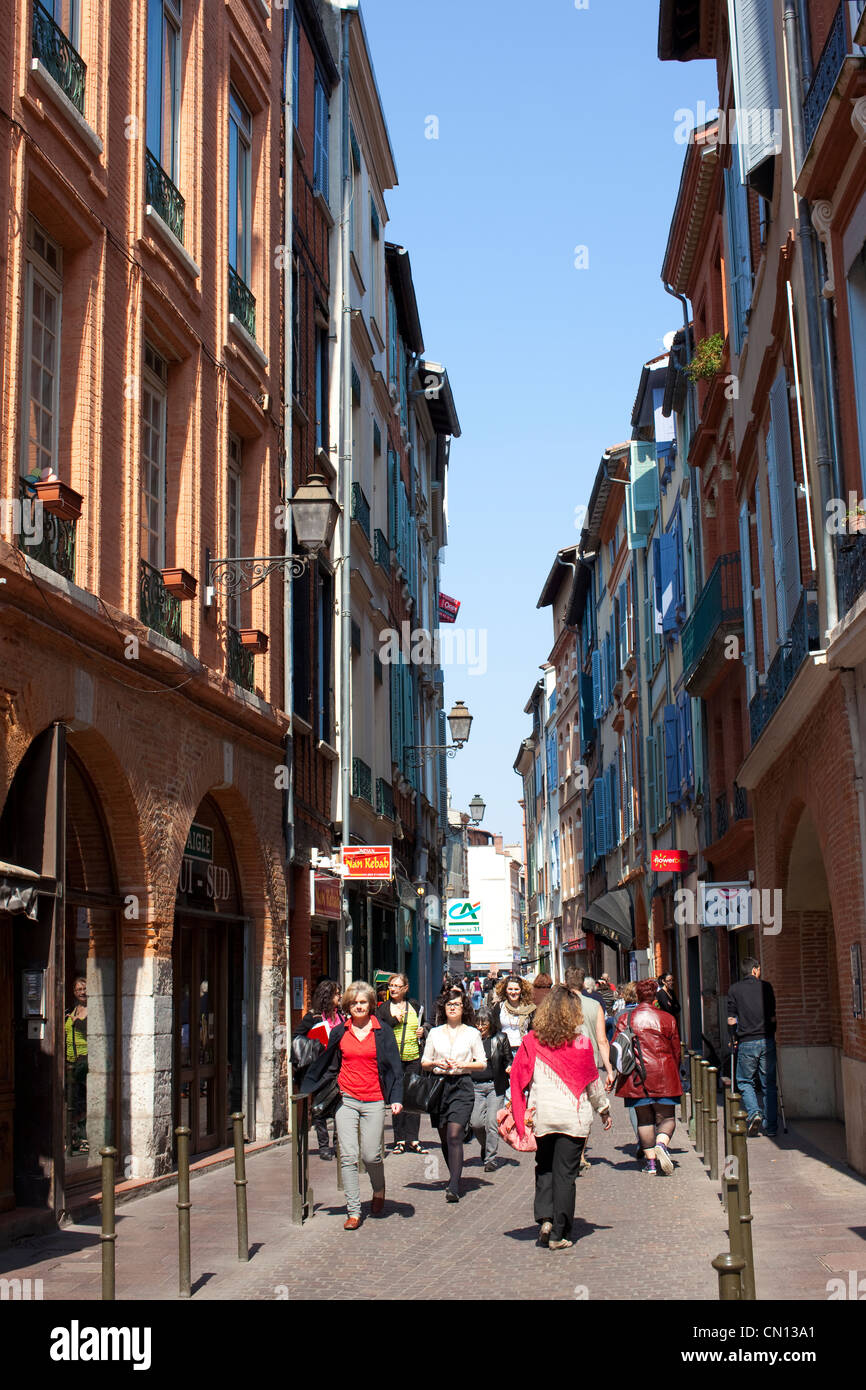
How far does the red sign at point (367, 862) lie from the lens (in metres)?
20.0

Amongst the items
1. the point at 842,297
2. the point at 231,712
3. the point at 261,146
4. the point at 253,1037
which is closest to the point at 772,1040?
the point at 253,1037

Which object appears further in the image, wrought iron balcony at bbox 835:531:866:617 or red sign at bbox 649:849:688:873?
red sign at bbox 649:849:688:873

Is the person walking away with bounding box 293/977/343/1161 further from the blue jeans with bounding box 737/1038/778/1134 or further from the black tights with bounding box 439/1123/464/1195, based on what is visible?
the blue jeans with bounding box 737/1038/778/1134

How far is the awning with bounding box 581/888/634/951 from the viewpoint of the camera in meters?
36.6

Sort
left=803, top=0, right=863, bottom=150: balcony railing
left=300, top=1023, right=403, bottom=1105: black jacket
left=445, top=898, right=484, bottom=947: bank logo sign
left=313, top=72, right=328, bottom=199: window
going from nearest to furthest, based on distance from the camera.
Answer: left=300, top=1023, right=403, bottom=1105: black jacket < left=803, top=0, right=863, bottom=150: balcony railing < left=313, top=72, right=328, bottom=199: window < left=445, top=898, right=484, bottom=947: bank logo sign

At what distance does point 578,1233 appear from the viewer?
10.4m

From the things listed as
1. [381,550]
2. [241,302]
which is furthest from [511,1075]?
[381,550]

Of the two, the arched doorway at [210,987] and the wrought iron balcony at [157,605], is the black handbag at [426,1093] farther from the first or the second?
the wrought iron balcony at [157,605]

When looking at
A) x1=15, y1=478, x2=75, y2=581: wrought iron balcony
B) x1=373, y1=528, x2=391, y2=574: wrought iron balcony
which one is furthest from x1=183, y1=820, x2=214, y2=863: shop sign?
x1=373, y1=528, x2=391, y2=574: wrought iron balcony

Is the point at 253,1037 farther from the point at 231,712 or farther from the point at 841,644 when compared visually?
the point at 841,644

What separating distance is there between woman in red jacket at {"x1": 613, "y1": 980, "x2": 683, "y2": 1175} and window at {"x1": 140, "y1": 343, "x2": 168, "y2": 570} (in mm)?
5888

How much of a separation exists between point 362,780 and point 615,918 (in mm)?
14549

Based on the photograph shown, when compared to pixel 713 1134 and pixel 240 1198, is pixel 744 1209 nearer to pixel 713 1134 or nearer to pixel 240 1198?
pixel 240 1198

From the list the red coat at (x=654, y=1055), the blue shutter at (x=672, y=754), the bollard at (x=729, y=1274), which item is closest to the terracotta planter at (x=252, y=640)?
the red coat at (x=654, y=1055)
